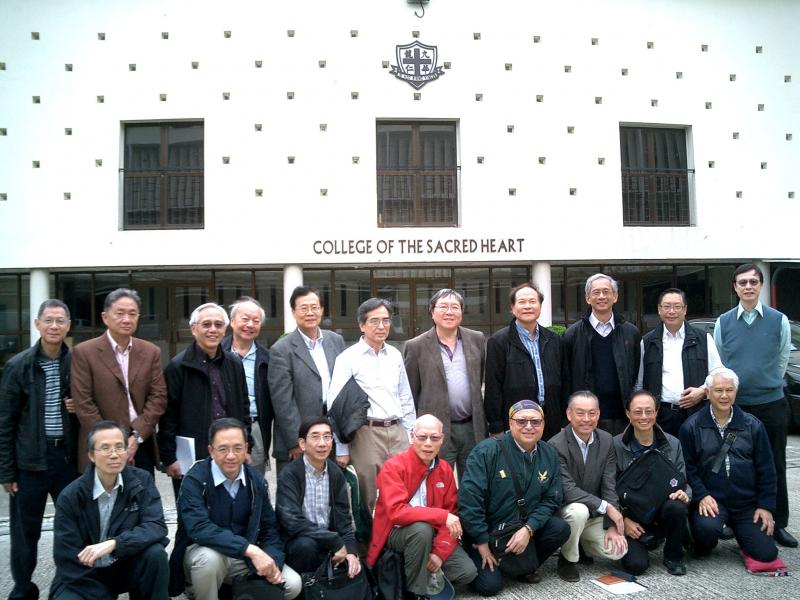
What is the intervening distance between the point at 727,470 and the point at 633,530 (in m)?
0.91

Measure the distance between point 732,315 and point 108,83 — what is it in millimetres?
13845

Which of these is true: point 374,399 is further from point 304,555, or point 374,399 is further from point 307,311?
point 304,555

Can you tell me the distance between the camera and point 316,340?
5.24 meters

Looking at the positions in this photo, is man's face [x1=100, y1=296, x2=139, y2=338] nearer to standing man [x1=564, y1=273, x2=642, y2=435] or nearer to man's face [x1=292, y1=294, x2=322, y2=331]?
man's face [x1=292, y1=294, x2=322, y2=331]

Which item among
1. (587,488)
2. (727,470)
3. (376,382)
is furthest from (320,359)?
(727,470)

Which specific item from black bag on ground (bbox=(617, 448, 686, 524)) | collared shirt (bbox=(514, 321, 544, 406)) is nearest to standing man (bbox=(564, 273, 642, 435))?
collared shirt (bbox=(514, 321, 544, 406))

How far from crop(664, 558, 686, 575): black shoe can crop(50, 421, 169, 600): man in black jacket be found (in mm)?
3400

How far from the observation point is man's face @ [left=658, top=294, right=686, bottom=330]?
5402 millimetres

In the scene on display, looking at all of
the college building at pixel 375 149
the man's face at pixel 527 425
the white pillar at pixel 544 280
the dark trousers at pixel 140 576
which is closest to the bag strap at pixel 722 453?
the man's face at pixel 527 425

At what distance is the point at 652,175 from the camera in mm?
15883

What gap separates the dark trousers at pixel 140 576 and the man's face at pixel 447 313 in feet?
8.30

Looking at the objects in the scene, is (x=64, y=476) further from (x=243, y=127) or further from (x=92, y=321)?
(x=92, y=321)

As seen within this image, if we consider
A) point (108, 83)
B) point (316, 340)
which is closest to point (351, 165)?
point (108, 83)

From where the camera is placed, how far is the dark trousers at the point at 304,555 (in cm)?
416
